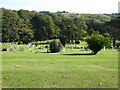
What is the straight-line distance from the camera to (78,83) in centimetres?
1181

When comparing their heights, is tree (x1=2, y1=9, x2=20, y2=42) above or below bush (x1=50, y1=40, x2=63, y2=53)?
above

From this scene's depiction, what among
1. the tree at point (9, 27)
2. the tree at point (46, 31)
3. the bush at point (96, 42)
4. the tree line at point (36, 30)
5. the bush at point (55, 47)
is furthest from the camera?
the tree at point (46, 31)

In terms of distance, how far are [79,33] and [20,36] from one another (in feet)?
69.1

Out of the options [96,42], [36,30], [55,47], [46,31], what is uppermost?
[36,30]

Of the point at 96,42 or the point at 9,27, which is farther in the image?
the point at 9,27

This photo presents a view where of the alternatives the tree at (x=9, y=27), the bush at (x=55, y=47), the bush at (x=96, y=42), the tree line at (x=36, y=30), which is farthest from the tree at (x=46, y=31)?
the bush at (x=96, y=42)

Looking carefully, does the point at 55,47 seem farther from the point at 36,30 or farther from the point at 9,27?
the point at 36,30

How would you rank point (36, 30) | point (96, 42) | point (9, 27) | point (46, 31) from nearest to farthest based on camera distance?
point (96, 42)
point (9, 27)
point (46, 31)
point (36, 30)

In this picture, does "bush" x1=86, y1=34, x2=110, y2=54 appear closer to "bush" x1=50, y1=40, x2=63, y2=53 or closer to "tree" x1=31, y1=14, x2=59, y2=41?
"bush" x1=50, y1=40, x2=63, y2=53

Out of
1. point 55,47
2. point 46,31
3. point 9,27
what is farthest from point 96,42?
point 46,31

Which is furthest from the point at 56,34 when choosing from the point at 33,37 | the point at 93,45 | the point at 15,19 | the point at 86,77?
the point at 86,77

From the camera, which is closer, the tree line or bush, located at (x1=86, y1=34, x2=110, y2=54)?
bush, located at (x1=86, y1=34, x2=110, y2=54)

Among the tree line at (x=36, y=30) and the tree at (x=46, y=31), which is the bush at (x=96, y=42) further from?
the tree at (x=46, y=31)

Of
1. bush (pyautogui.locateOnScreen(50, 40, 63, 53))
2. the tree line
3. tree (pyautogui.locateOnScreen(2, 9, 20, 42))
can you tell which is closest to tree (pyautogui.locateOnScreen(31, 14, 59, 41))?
the tree line
